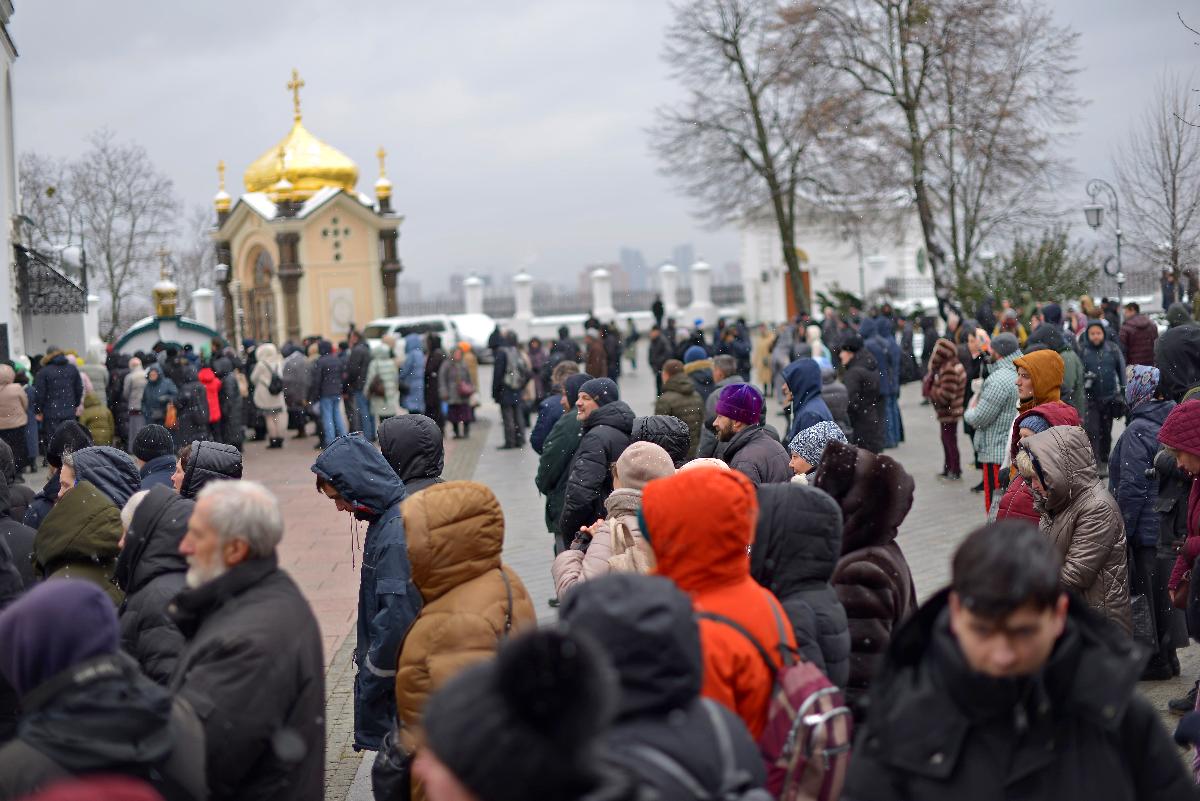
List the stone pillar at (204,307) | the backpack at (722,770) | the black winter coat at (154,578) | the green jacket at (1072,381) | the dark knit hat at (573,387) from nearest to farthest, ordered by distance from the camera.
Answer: the backpack at (722,770)
the black winter coat at (154,578)
the dark knit hat at (573,387)
the green jacket at (1072,381)
the stone pillar at (204,307)

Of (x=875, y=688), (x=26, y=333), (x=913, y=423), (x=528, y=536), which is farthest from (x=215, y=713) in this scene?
(x=26, y=333)

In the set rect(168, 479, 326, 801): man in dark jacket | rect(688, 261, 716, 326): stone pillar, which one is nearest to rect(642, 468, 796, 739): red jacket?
rect(168, 479, 326, 801): man in dark jacket

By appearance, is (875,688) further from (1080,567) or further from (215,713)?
(1080,567)

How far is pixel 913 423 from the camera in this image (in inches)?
875

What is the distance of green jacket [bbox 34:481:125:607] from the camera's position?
16.7 ft

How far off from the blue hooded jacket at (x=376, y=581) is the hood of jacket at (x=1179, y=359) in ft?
18.8

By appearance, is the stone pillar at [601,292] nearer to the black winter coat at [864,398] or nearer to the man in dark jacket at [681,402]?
the black winter coat at [864,398]

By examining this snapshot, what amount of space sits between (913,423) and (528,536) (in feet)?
34.8

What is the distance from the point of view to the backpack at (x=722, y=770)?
8.80 ft

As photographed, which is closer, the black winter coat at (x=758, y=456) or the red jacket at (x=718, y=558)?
the red jacket at (x=718, y=558)

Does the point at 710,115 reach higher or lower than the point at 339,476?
higher

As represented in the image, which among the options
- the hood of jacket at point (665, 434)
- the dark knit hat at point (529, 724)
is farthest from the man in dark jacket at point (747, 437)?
the dark knit hat at point (529, 724)

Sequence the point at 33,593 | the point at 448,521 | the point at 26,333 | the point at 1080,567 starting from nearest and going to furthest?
the point at 33,593, the point at 448,521, the point at 1080,567, the point at 26,333

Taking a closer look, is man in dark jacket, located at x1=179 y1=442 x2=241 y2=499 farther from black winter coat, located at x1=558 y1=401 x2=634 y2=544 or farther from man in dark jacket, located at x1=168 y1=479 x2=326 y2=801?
man in dark jacket, located at x1=168 y1=479 x2=326 y2=801
